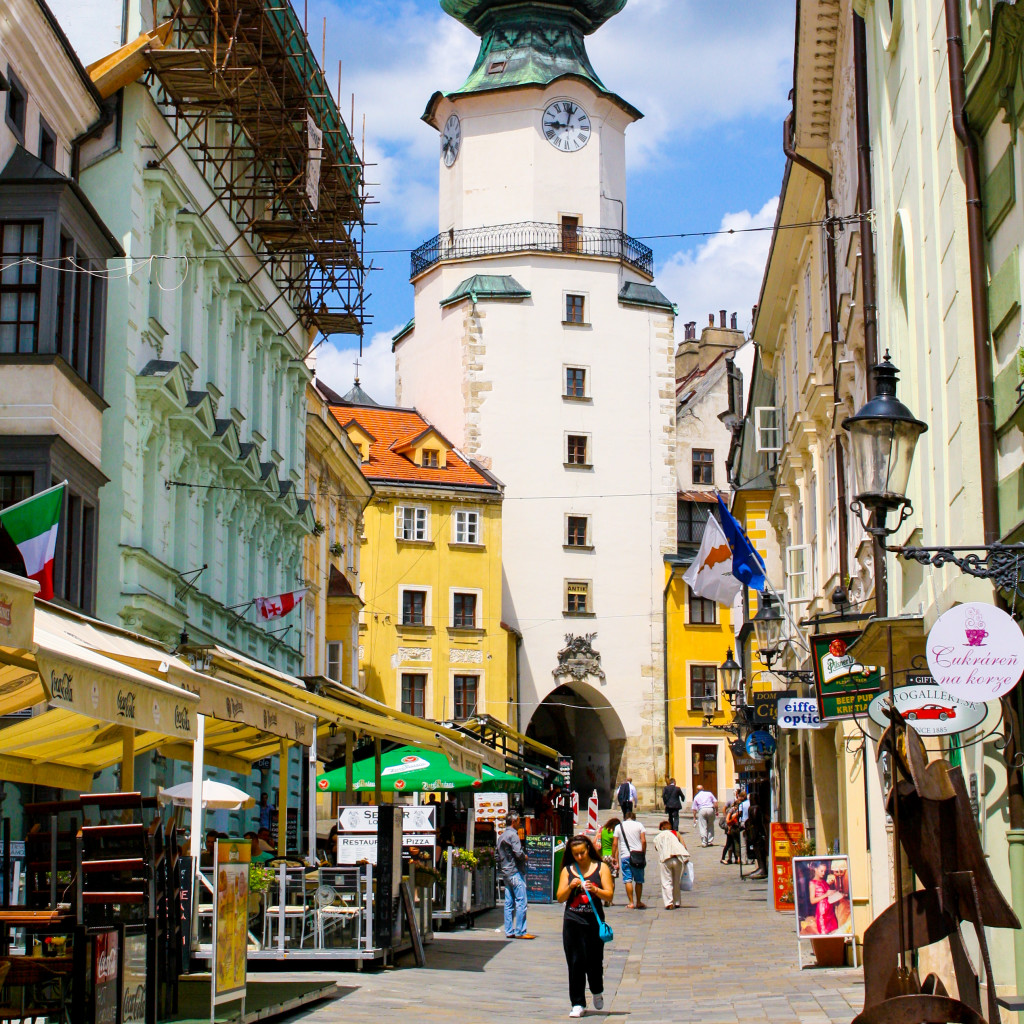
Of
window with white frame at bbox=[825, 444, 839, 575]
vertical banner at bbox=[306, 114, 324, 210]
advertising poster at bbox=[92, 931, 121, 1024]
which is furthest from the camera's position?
vertical banner at bbox=[306, 114, 324, 210]

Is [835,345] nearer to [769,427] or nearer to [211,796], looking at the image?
[211,796]

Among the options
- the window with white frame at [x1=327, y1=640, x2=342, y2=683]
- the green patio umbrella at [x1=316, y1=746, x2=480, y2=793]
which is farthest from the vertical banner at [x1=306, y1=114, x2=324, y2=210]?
the window with white frame at [x1=327, y1=640, x2=342, y2=683]

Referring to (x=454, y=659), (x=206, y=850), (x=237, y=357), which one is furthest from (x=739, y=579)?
(x=454, y=659)

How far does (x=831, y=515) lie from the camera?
23.8m

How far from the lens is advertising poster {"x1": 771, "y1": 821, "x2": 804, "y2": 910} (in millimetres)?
24109

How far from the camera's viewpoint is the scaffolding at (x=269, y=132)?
25656 mm

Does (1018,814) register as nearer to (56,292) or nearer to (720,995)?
(720,995)

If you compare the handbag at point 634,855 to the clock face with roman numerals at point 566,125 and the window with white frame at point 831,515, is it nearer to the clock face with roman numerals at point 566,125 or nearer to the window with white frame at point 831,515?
the window with white frame at point 831,515

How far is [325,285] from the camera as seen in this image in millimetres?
34438

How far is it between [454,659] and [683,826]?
11053mm

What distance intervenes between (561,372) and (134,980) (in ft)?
172

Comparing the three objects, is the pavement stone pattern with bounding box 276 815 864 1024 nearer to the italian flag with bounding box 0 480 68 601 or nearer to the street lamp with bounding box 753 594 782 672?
the italian flag with bounding box 0 480 68 601

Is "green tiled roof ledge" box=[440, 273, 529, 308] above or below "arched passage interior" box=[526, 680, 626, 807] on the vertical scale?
above

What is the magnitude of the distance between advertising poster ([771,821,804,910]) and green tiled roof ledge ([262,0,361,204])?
1424 centimetres
